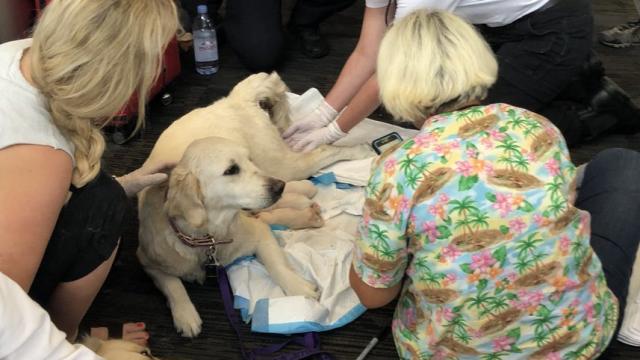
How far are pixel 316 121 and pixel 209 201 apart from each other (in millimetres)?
746

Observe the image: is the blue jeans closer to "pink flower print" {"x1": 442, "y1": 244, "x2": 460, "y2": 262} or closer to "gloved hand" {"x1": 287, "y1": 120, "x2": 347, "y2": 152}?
"pink flower print" {"x1": 442, "y1": 244, "x2": 460, "y2": 262}

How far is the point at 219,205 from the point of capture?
5.73 feet

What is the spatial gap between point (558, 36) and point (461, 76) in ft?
3.35

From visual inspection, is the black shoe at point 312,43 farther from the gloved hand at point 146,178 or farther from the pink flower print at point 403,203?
the pink flower print at point 403,203

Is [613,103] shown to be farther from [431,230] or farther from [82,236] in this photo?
[82,236]

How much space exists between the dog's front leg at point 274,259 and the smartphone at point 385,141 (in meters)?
0.61

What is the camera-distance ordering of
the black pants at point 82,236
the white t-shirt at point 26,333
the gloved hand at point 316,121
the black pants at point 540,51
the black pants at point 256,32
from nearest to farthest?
the white t-shirt at point 26,333 → the black pants at point 82,236 → the black pants at point 540,51 → the gloved hand at point 316,121 → the black pants at point 256,32

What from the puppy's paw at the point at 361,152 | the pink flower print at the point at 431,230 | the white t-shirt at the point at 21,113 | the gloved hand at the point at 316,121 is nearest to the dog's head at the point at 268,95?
the gloved hand at the point at 316,121

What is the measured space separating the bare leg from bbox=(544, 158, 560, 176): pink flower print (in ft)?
3.40

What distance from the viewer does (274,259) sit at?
73.7 inches

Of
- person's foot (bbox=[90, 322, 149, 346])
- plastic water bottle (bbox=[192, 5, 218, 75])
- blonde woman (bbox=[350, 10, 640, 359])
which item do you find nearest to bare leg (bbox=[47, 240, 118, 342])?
person's foot (bbox=[90, 322, 149, 346])

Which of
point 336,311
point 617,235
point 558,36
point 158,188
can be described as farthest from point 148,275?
point 558,36

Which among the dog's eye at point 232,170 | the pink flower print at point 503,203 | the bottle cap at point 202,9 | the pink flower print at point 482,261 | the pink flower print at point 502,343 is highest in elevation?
the pink flower print at point 503,203

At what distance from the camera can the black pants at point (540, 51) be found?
2.04m
